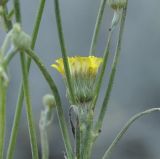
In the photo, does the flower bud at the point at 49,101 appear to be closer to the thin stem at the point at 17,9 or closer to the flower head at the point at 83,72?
the flower head at the point at 83,72

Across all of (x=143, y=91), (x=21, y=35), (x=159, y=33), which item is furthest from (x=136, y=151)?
(x=21, y=35)

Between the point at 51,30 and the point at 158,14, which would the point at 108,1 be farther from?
the point at 158,14

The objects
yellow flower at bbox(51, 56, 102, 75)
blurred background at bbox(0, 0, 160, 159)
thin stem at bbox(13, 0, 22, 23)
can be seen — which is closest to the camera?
thin stem at bbox(13, 0, 22, 23)

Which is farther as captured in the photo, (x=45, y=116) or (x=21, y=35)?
(x=45, y=116)

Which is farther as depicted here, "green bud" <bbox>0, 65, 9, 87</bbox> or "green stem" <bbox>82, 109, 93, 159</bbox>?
"green stem" <bbox>82, 109, 93, 159</bbox>

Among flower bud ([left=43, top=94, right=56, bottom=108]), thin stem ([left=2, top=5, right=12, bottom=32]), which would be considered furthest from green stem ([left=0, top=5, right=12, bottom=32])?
flower bud ([left=43, top=94, right=56, bottom=108])

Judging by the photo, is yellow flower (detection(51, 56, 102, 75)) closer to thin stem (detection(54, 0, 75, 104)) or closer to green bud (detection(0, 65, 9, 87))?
thin stem (detection(54, 0, 75, 104))

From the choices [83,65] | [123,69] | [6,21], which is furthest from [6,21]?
[123,69]

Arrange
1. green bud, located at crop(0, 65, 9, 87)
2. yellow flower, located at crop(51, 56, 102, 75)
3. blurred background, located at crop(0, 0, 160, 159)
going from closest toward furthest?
green bud, located at crop(0, 65, 9, 87) < yellow flower, located at crop(51, 56, 102, 75) < blurred background, located at crop(0, 0, 160, 159)
